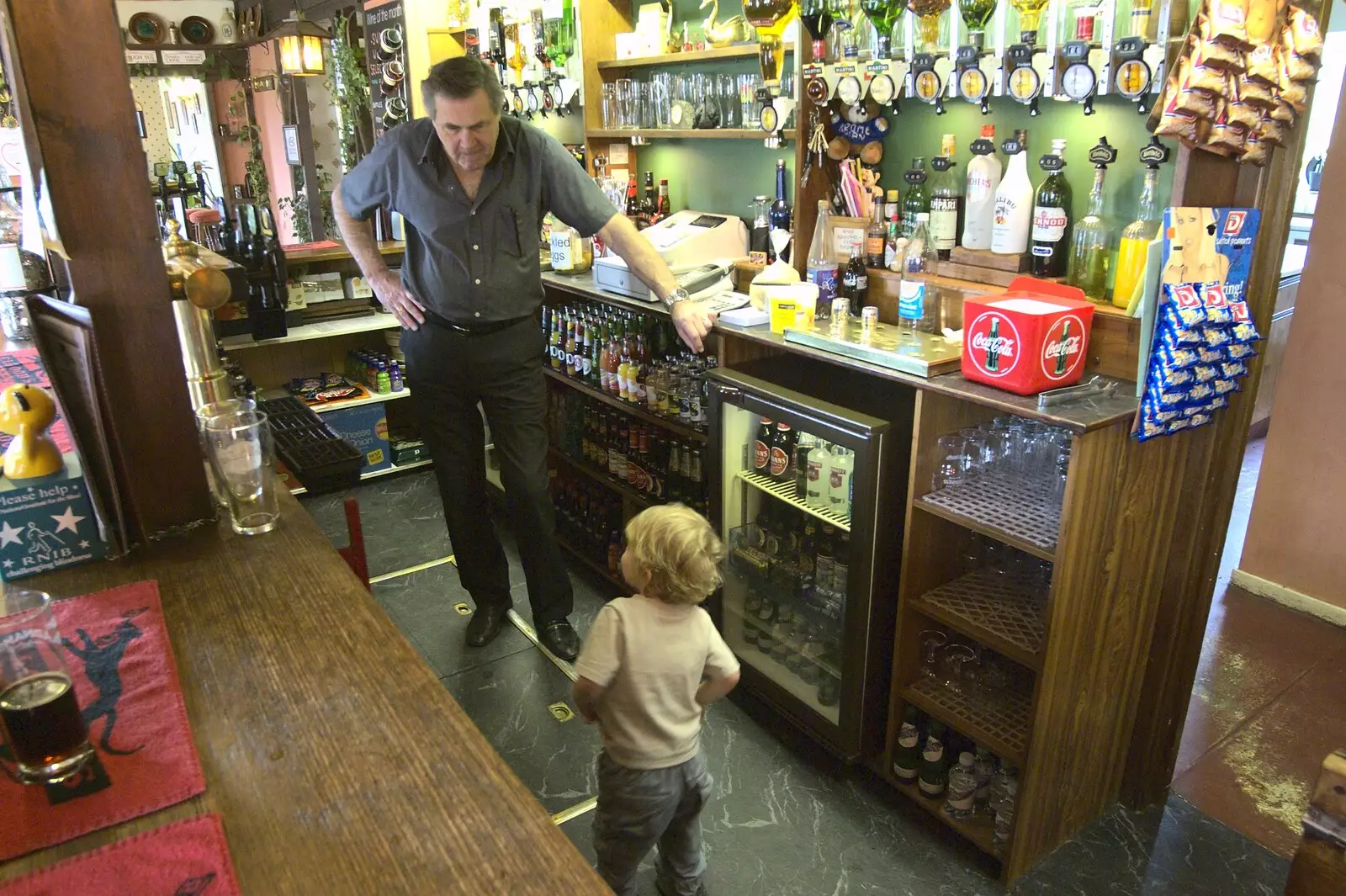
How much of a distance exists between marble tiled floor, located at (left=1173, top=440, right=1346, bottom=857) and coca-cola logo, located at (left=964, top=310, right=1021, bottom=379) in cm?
146

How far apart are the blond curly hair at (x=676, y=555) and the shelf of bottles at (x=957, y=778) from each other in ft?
3.32

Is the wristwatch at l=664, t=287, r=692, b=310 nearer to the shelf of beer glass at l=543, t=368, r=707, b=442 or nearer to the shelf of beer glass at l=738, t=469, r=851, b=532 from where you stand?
the shelf of beer glass at l=543, t=368, r=707, b=442

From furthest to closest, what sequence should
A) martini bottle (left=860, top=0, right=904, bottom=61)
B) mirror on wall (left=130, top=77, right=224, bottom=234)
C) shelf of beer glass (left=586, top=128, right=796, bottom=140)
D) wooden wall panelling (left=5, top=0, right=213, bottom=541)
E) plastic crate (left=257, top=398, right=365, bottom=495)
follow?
mirror on wall (left=130, top=77, right=224, bottom=234), shelf of beer glass (left=586, top=128, right=796, bottom=140), martini bottle (left=860, top=0, right=904, bottom=61), plastic crate (left=257, top=398, right=365, bottom=495), wooden wall panelling (left=5, top=0, right=213, bottom=541)

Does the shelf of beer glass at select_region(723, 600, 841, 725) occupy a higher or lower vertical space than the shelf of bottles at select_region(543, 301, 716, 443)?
lower

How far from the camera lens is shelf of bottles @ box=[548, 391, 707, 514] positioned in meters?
3.18

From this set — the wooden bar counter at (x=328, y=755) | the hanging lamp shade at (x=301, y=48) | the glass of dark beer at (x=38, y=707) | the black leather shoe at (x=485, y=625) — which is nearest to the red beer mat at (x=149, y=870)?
the wooden bar counter at (x=328, y=755)

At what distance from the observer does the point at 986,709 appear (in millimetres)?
2367

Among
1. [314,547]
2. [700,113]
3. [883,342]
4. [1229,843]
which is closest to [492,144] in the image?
[700,113]

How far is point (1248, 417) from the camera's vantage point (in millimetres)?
2133

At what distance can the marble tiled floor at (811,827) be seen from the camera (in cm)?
227

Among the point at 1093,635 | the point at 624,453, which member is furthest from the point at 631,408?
the point at 1093,635

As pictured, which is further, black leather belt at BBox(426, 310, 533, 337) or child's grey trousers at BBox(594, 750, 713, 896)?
black leather belt at BBox(426, 310, 533, 337)

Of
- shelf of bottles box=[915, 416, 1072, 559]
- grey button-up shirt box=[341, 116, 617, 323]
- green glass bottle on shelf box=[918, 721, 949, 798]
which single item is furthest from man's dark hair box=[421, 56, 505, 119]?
green glass bottle on shelf box=[918, 721, 949, 798]

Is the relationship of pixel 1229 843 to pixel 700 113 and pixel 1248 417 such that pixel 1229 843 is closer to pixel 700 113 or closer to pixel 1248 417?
pixel 1248 417
